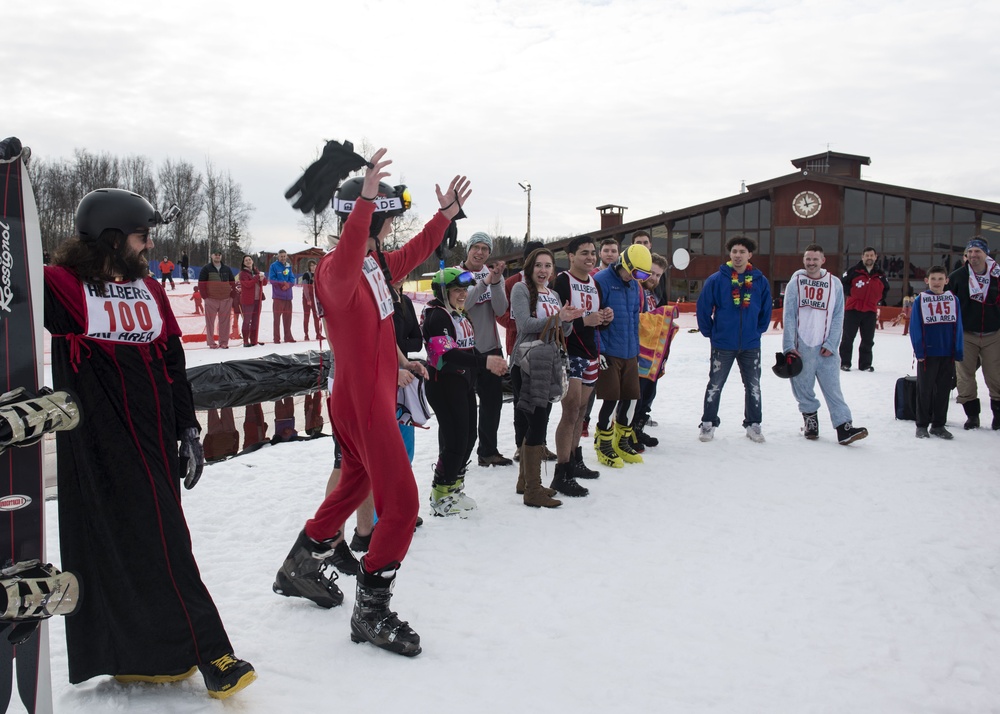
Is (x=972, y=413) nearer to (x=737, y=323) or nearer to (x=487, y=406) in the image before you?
(x=737, y=323)

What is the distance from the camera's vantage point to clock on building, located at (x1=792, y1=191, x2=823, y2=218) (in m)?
27.9

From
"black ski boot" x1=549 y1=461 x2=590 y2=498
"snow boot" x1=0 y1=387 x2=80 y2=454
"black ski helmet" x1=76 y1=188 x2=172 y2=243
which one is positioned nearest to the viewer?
"snow boot" x1=0 y1=387 x2=80 y2=454

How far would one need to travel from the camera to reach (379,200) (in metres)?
3.17

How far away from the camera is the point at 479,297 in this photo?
600 cm

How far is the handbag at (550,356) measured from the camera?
502 cm

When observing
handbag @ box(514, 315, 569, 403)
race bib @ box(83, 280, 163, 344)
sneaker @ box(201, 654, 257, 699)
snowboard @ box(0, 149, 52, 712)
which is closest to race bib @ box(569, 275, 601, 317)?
handbag @ box(514, 315, 569, 403)

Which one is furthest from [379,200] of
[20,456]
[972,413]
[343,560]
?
[972,413]

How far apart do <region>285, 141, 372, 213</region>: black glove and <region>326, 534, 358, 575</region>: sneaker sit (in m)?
1.70

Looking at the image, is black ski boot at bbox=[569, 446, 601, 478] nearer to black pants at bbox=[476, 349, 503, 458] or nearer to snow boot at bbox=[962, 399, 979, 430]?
black pants at bbox=[476, 349, 503, 458]

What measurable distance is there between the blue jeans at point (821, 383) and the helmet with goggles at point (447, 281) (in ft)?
13.7

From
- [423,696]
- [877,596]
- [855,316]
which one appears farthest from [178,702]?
[855,316]

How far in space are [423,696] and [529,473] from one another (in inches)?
99.8

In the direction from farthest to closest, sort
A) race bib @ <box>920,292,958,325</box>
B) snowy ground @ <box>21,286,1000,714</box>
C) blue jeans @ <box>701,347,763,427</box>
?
1. race bib @ <box>920,292,958,325</box>
2. blue jeans @ <box>701,347,763,427</box>
3. snowy ground @ <box>21,286,1000,714</box>

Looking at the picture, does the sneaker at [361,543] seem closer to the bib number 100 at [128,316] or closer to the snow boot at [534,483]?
the snow boot at [534,483]
